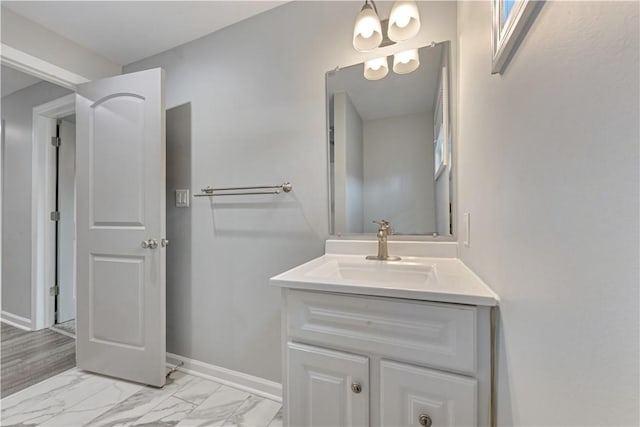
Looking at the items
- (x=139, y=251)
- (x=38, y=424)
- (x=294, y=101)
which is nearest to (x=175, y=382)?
(x=38, y=424)

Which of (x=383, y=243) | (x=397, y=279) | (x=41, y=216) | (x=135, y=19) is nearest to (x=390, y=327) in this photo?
(x=397, y=279)

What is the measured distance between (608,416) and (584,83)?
0.39 m

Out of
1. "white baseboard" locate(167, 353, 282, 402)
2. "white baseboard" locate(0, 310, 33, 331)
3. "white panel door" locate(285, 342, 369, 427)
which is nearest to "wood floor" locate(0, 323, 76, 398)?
"white baseboard" locate(0, 310, 33, 331)

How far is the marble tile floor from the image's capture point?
1382 millimetres

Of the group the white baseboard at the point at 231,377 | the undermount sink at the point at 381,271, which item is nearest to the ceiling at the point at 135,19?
the undermount sink at the point at 381,271

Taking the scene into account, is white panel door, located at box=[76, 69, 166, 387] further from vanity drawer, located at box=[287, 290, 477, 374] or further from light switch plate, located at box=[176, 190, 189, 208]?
vanity drawer, located at box=[287, 290, 477, 374]

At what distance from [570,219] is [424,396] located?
634 millimetres

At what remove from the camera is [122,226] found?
1.76 m

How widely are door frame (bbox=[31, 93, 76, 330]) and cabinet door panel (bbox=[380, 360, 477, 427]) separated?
3.18 metres

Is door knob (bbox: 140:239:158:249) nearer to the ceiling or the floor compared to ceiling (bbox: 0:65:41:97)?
nearer to the floor

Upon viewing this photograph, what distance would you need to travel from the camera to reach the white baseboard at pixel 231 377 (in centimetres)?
158

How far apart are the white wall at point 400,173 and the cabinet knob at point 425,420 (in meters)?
0.77

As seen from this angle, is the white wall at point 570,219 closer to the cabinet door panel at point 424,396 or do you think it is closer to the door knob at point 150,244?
the cabinet door panel at point 424,396

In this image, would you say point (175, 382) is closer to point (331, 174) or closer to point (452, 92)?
point (331, 174)
